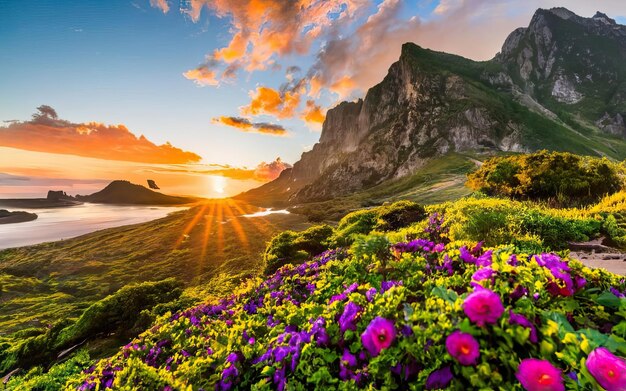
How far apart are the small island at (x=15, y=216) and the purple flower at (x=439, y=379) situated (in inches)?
4864

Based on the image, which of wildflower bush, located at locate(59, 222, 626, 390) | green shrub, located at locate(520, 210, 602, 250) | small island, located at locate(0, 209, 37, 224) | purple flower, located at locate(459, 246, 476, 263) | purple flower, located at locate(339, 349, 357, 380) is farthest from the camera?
small island, located at locate(0, 209, 37, 224)

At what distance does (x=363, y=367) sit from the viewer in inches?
121

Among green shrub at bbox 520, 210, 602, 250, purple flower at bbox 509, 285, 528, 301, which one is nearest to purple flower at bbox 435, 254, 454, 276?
purple flower at bbox 509, 285, 528, 301

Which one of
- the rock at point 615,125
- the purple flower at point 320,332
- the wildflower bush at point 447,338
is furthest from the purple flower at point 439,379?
the rock at point 615,125

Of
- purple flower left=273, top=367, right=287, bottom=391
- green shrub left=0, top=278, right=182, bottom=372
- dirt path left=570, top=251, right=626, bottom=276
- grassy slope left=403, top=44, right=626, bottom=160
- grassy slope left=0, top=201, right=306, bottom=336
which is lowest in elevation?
grassy slope left=0, top=201, right=306, bottom=336

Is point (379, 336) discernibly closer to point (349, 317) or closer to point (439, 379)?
point (439, 379)

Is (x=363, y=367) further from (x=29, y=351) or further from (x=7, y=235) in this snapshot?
(x=7, y=235)

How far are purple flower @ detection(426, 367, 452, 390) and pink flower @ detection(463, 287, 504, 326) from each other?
0.48 m

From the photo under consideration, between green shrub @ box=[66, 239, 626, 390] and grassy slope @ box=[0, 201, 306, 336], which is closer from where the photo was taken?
green shrub @ box=[66, 239, 626, 390]

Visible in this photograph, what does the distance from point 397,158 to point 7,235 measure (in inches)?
6367

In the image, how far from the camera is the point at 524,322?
253 cm

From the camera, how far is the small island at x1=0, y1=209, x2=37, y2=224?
9312 cm

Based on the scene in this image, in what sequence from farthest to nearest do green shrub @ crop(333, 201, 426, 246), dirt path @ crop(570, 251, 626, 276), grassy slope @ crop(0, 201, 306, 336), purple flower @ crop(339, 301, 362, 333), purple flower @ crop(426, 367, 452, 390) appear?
grassy slope @ crop(0, 201, 306, 336) < green shrub @ crop(333, 201, 426, 246) < dirt path @ crop(570, 251, 626, 276) < purple flower @ crop(339, 301, 362, 333) < purple flower @ crop(426, 367, 452, 390)

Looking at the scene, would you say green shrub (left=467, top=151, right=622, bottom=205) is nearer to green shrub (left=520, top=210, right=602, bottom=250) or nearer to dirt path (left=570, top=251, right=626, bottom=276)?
green shrub (left=520, top=210, right=602, bottom=250)
